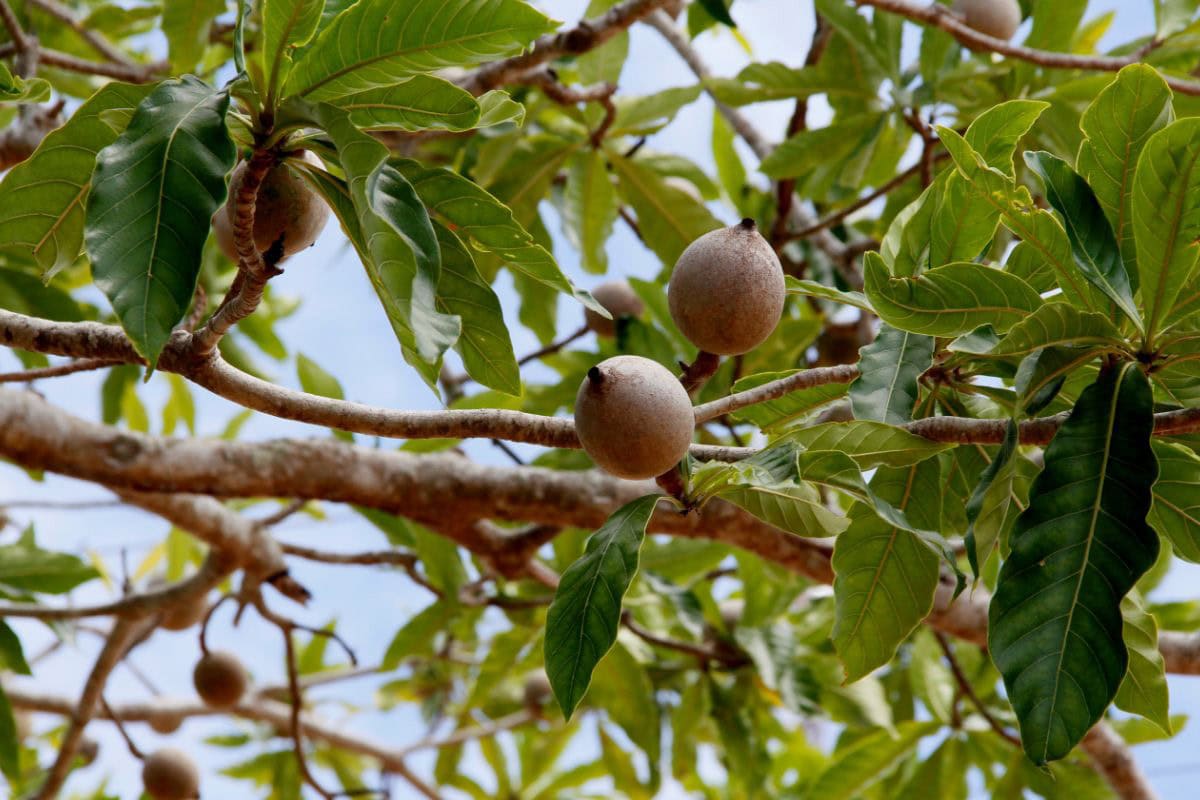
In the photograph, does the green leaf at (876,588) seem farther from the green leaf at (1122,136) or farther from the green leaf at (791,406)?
the green leaf at (1122,136)

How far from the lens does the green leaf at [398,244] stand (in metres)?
1.19

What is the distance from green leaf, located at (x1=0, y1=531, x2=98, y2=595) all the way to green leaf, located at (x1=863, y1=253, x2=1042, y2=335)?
2.36 metres

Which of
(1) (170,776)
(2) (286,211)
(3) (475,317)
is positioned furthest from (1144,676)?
(1) (170,776)

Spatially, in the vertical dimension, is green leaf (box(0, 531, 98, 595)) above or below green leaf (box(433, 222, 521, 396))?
below

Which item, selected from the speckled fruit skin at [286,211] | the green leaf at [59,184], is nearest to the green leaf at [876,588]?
the speckled fruit skin at [286,211]

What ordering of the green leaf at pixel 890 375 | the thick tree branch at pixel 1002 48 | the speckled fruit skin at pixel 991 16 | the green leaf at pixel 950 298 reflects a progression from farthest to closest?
1. the speckled fruit skin at pixel 991 16
2. the thick tree branch at pixel 1002 48
3. the green leaf at pixel 890 375
4. the green leaf at pixel 950 298

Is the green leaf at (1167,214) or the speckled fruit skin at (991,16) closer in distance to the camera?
the green leaf at (1167,214)

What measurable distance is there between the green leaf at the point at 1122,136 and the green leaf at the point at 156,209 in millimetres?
1035

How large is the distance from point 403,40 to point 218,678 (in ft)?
8.57

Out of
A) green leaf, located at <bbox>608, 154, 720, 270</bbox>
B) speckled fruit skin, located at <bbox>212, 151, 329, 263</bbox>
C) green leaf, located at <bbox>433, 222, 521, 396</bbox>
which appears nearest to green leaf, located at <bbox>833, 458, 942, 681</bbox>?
green leaf, located at <bbox>433, 222, 521, 396</bbox>

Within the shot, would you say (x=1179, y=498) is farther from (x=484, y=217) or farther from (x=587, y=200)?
(x=587, y=200)

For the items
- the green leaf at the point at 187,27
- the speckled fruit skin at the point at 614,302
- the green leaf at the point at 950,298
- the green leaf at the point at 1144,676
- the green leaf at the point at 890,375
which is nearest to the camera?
the green leaf at the point at 950,298

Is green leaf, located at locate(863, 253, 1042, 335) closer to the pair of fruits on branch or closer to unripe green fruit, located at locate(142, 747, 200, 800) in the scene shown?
the pair of fruits on branch

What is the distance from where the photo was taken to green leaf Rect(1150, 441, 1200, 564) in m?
1.60
